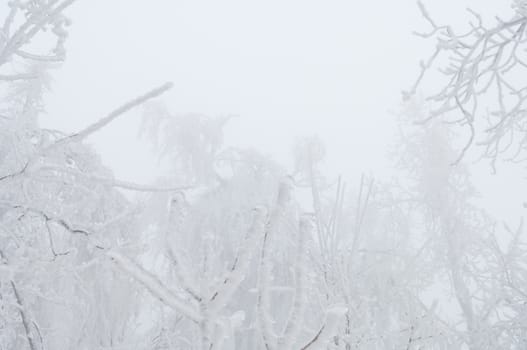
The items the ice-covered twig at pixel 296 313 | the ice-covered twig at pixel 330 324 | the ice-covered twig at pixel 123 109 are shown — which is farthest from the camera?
the ice-covered twig at pixel 123 109

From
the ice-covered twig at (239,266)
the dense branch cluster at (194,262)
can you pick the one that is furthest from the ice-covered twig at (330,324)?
the ice-covered twig at (239,266)

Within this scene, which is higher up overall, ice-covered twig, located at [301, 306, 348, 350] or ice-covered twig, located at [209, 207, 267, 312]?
ice-covered twig, located at [209, 207, 267, 312]

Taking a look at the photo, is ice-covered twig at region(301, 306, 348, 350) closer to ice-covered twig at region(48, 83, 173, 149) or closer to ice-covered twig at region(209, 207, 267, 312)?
ice-covered twig at region(209, 207, 267, 312)

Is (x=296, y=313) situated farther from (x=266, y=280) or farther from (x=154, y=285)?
(x=154, y=285)

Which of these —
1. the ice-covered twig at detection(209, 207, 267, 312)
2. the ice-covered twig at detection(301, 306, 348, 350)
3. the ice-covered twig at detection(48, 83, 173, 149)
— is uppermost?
the ice-covered twig at detection(48, 83, 173, 149)

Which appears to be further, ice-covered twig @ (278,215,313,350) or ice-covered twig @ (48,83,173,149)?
ice-covered twig @ (48,83,173,149)

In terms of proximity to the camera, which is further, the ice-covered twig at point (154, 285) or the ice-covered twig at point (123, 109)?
the ice-covered twig at point (123, 109)

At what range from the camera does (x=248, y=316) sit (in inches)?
324

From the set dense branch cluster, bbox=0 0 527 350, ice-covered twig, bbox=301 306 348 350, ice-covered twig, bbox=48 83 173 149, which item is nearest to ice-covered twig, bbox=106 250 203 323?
dense branch cluster, bbox=0 0 527 350

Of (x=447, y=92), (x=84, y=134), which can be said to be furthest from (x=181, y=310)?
(x=447, y=92)

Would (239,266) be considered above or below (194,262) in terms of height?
below

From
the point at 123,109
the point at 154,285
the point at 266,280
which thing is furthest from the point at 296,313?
the point at 123,109

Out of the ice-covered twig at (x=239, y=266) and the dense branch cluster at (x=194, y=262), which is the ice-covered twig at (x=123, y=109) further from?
the ice-covered twig at (x=239, y=266)

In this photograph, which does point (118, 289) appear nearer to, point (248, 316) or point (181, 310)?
point (181, 310)
